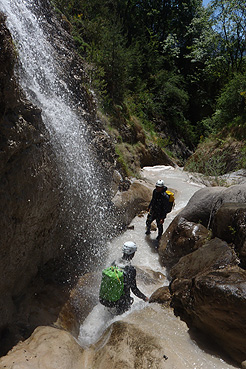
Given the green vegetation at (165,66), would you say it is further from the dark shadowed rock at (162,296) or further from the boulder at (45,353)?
the boulder at (45,353)

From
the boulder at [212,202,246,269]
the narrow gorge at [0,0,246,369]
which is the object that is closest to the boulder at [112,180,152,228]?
the narrow gorge at [0,0,246,369]

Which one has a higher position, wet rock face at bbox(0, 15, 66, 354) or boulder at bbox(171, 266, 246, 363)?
boulder at bbox(171, 266, 246, 363)

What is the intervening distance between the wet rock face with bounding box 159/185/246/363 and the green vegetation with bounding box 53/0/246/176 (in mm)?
4606

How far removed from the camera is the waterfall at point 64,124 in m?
5.06

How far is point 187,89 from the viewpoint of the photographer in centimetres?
2117

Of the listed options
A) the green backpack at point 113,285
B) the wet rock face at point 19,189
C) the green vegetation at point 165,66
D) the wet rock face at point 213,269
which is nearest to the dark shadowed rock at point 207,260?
the wet rock face at point 213,269

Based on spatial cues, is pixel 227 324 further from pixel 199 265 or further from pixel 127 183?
pixel 127 183

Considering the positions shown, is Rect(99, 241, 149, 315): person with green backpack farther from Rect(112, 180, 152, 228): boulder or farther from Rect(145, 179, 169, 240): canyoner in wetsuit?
Rect(112, 180, 152, 228): boulder

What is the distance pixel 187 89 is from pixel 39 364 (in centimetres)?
2128

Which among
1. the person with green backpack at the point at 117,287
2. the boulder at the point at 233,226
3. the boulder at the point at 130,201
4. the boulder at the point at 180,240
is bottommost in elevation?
the boulder at the point at 130,201

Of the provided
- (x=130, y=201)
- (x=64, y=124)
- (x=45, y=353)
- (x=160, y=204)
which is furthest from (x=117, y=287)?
(x=130, y=201)

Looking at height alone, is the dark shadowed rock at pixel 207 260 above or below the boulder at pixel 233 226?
below

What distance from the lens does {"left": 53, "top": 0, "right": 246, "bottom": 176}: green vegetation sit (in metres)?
11.4

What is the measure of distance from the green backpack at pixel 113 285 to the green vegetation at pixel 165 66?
6.82 metres
